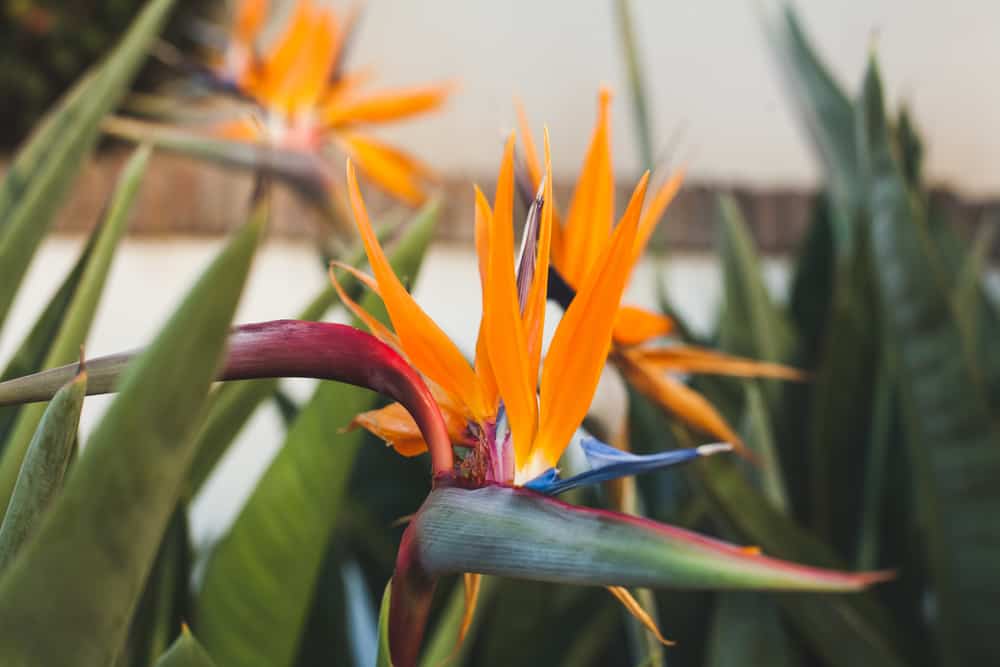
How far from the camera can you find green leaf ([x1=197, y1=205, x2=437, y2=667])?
30 centimetres

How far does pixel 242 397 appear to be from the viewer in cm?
29

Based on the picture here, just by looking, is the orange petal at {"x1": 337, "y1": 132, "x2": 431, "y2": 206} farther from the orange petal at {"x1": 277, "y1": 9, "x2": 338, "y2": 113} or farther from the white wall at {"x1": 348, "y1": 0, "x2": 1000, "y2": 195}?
the white wall at {"x1": 348, "y1": 0, "x2": 1000, "y2": 195}

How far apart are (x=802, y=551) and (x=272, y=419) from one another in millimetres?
729

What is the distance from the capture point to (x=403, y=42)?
4.76ft

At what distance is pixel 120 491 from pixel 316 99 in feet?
1.72

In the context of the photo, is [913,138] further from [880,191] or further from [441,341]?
[441,341]

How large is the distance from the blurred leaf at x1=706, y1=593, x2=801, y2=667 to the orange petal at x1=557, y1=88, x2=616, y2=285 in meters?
0.20

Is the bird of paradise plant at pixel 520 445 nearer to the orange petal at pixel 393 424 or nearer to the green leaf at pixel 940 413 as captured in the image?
the orange petal at pixel 393 424

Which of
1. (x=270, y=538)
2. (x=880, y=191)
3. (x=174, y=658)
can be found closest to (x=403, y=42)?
(x=880, y=191)

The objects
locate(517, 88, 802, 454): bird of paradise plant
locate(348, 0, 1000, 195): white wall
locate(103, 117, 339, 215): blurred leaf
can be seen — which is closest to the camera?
locate(517, 88, 802, 454): bird of paradise plant

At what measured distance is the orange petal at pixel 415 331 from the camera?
0.58 ft

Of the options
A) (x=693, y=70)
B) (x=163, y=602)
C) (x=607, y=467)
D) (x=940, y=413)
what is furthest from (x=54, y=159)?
(x=693, y=70)

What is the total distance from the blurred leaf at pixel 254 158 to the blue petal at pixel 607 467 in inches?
14.0

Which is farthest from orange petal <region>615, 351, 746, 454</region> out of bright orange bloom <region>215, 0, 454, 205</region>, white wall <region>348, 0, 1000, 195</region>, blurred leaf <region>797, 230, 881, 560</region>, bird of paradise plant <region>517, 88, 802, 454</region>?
white wall <region>348, 0, 1000, 195</region>
